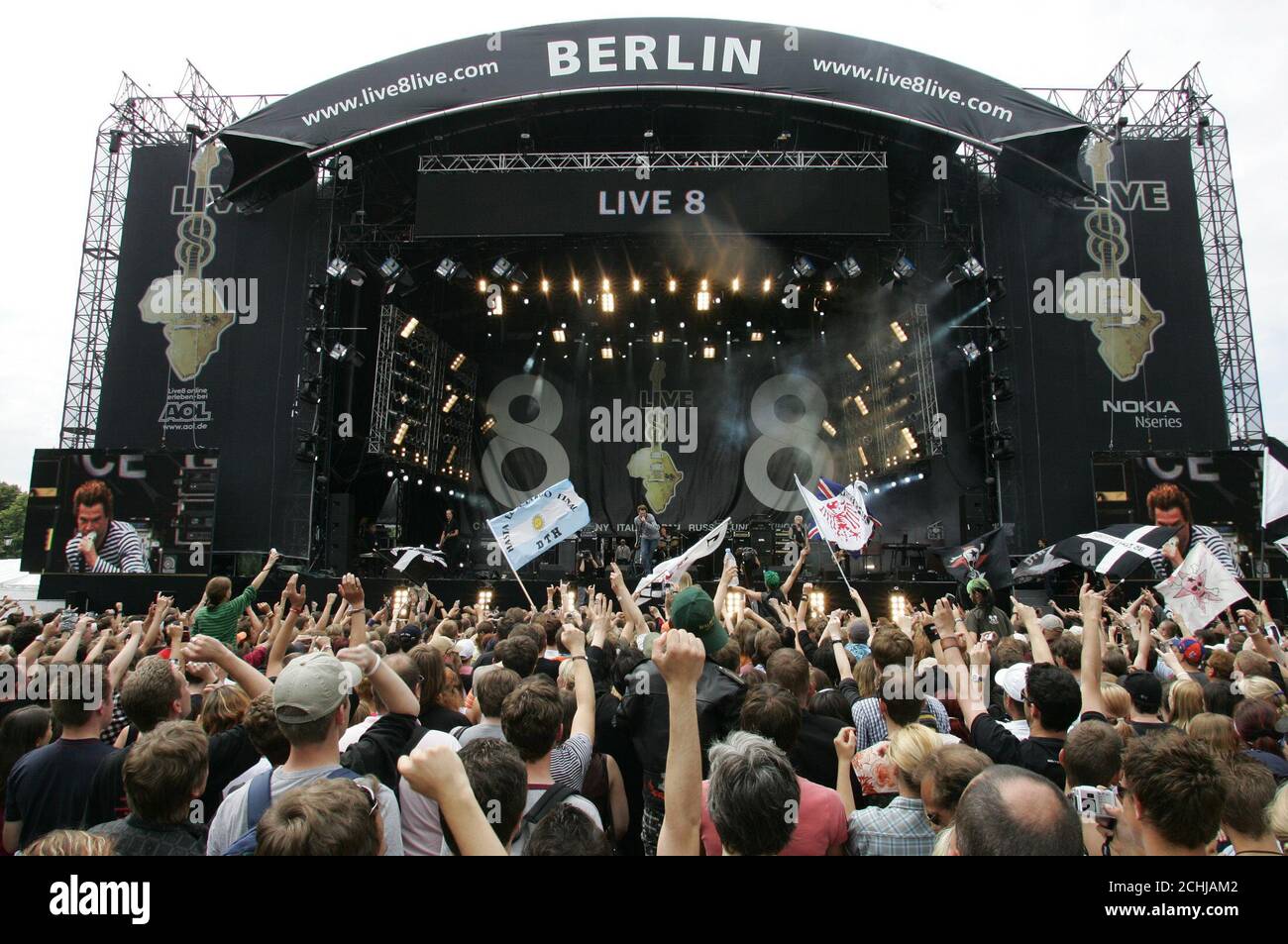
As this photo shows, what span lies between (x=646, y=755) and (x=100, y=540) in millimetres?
16152

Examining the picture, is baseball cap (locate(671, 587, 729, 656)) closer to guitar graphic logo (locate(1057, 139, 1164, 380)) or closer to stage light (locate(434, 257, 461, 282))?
stage light (locate(434, 257, 461, 282))

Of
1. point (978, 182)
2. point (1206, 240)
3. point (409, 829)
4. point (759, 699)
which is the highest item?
point (978, 182)

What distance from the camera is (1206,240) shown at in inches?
680

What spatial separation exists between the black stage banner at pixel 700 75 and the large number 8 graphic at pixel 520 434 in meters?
10.0

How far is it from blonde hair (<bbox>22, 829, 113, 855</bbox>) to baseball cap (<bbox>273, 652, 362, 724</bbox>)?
1.89ft

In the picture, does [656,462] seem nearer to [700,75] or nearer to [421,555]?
[421,555]

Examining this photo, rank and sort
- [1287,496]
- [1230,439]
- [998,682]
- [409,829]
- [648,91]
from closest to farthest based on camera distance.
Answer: [409,829] → [998,682] → [1287,496] → [648,91] → [1230,439]

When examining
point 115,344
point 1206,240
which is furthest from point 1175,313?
point 115,344

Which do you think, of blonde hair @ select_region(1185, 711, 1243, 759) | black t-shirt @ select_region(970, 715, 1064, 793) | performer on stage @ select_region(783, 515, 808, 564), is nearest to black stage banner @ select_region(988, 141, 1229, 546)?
performer on stage @ select_region(783, 515, 808, 564)

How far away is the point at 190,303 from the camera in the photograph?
1736 cm

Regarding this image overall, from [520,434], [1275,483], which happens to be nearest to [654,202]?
[520,434]
